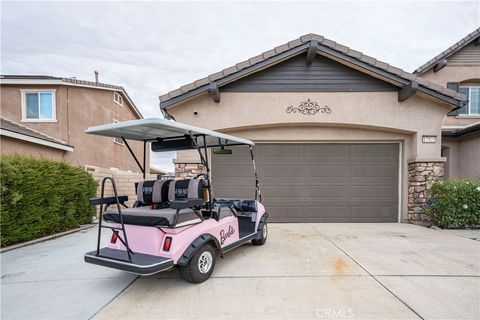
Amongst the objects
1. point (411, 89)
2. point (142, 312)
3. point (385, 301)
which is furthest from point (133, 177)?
point (411, 89)

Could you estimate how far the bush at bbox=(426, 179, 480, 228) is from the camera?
620cm

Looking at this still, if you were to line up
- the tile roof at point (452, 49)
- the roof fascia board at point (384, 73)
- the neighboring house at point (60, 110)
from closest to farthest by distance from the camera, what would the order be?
the roof fascia board at point (384, 73)
the tile roof at point (452, 49)
the neighboring house at point (60, 110)

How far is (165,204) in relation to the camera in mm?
3984

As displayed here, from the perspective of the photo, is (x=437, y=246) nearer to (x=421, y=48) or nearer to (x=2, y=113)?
(x=421, y=48)

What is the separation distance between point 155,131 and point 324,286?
3.21 metres

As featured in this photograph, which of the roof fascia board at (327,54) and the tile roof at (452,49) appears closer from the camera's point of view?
the roof fascia board at (327,54)

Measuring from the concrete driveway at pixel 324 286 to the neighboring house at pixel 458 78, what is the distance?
18.3ft

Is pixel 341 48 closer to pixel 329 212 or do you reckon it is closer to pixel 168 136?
pixel 329 212

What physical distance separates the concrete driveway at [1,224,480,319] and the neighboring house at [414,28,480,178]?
5743mm

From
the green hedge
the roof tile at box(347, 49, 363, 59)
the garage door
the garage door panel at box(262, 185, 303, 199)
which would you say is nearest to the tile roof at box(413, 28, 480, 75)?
the roof tile at box(347, 49, 363, 59)

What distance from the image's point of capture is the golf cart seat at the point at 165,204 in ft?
9.55

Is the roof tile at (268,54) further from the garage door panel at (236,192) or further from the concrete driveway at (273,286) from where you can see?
the concrete driveway at (273,286)

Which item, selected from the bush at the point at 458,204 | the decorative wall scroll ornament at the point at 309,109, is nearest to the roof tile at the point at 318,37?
the decorative wall scroll ornament at the point at 309,109

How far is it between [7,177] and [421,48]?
16.7 metres
